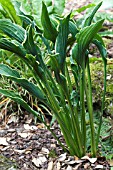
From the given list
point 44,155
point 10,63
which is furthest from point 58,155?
point 10,63

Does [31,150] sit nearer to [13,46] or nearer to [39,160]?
[39,160]

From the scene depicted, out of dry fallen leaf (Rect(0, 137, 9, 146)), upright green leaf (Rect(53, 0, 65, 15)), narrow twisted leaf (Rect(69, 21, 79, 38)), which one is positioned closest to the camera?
narrow twisted leaf (Rect(69, 21, 79, 38))

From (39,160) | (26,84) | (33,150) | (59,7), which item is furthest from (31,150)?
(59,7)

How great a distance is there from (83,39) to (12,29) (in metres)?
0.32

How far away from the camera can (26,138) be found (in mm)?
2256

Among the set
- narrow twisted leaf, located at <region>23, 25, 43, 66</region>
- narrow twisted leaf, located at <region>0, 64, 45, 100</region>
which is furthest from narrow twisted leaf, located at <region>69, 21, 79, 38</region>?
narrow twisted leaf, located at <region>0, 64, 45, 100</region>

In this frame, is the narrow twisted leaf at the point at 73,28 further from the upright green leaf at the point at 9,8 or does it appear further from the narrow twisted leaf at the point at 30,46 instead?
the upright green leaf at the point at 9,8

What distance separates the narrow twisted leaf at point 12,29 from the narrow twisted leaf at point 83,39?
25 centimetres

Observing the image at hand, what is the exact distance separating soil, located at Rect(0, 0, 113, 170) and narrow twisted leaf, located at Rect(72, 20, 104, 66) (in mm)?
596

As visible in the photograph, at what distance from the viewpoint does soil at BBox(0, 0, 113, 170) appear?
6.40ft

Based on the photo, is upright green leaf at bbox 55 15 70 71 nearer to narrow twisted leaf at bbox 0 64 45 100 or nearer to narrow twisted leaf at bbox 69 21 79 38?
narrow twisted leaf at bbox 69 21 79 38

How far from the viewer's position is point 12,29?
5.23 feet

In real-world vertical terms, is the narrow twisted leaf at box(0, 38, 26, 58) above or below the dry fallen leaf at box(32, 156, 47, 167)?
above

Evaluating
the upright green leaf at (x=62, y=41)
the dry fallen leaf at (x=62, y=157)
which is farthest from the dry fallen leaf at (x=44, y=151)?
the upright green leaf at (x=62, y=41)
